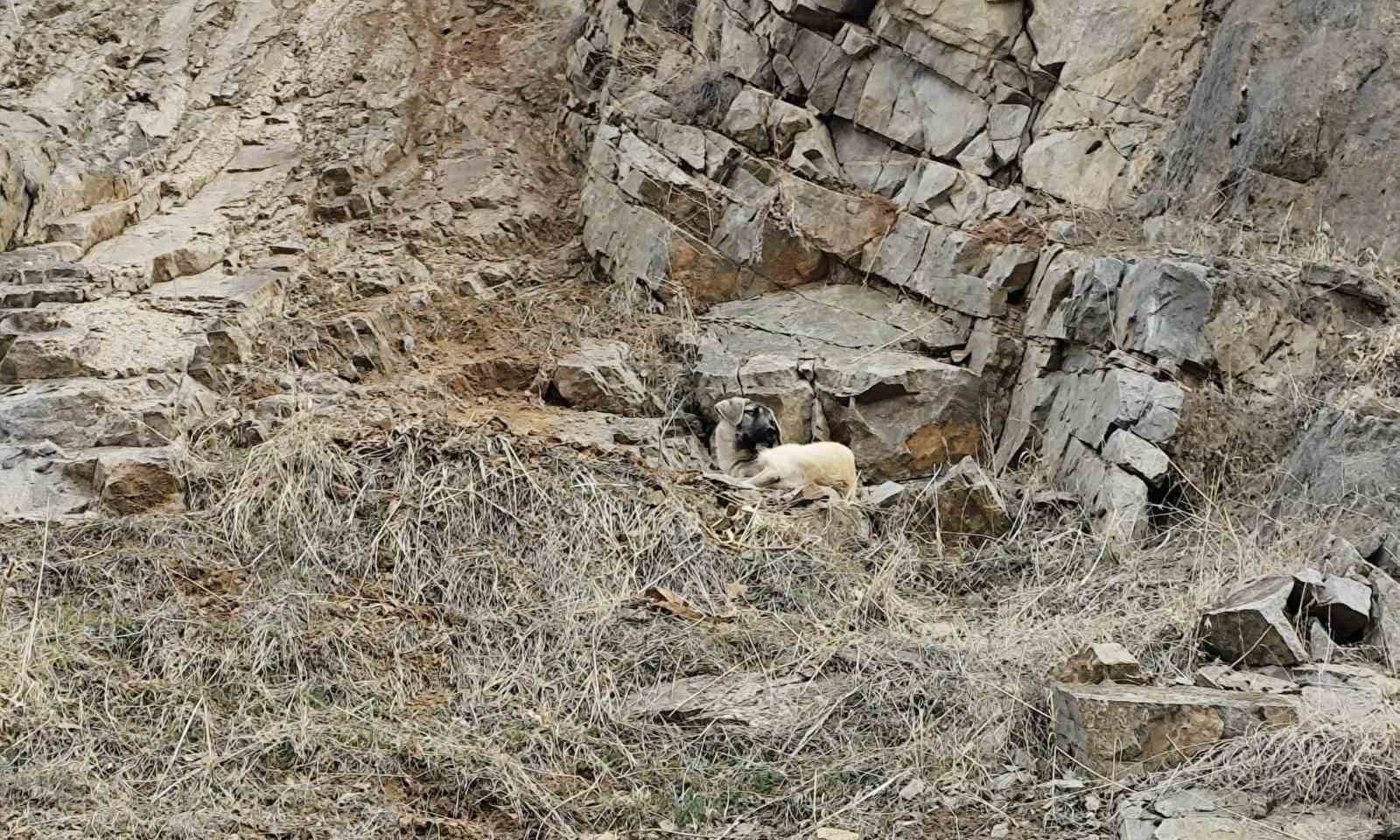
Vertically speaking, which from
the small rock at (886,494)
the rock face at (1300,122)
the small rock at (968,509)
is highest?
the rock face at (1300,122)

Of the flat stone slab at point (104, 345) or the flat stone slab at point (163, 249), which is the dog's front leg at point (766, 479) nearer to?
the flat stone slab at point (104, 345)

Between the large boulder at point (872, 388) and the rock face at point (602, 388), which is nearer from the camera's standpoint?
the large boulder at point (872, 388)

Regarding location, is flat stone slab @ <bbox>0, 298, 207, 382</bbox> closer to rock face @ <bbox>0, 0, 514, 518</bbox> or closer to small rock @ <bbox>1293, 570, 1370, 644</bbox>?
rock face @ <bbox>0, 0, 514, 518</bbox>

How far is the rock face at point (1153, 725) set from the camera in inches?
174

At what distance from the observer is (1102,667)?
476 cm

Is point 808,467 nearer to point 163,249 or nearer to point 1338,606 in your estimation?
point 1338,606

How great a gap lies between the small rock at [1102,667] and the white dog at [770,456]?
220cm

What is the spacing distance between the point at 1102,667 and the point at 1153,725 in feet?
1.12

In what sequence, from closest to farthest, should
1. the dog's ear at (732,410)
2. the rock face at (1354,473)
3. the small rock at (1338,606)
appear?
the small rock at (1338,606)
the rock face at (1354,473)
the dog's ear at (732,410)

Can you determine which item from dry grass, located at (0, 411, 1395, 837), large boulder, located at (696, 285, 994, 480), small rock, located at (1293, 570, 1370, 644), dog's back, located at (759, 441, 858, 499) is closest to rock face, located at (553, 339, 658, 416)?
large boulder, located at (696, 285, 994, 480)

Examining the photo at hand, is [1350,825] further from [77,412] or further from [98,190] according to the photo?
[98,190]

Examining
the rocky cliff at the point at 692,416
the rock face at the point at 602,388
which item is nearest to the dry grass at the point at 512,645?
the rocky cliff at the point at 692,416

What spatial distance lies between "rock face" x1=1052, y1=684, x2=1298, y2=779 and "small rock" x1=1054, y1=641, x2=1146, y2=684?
214 millimetres

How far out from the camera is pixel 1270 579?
524 centimetres
